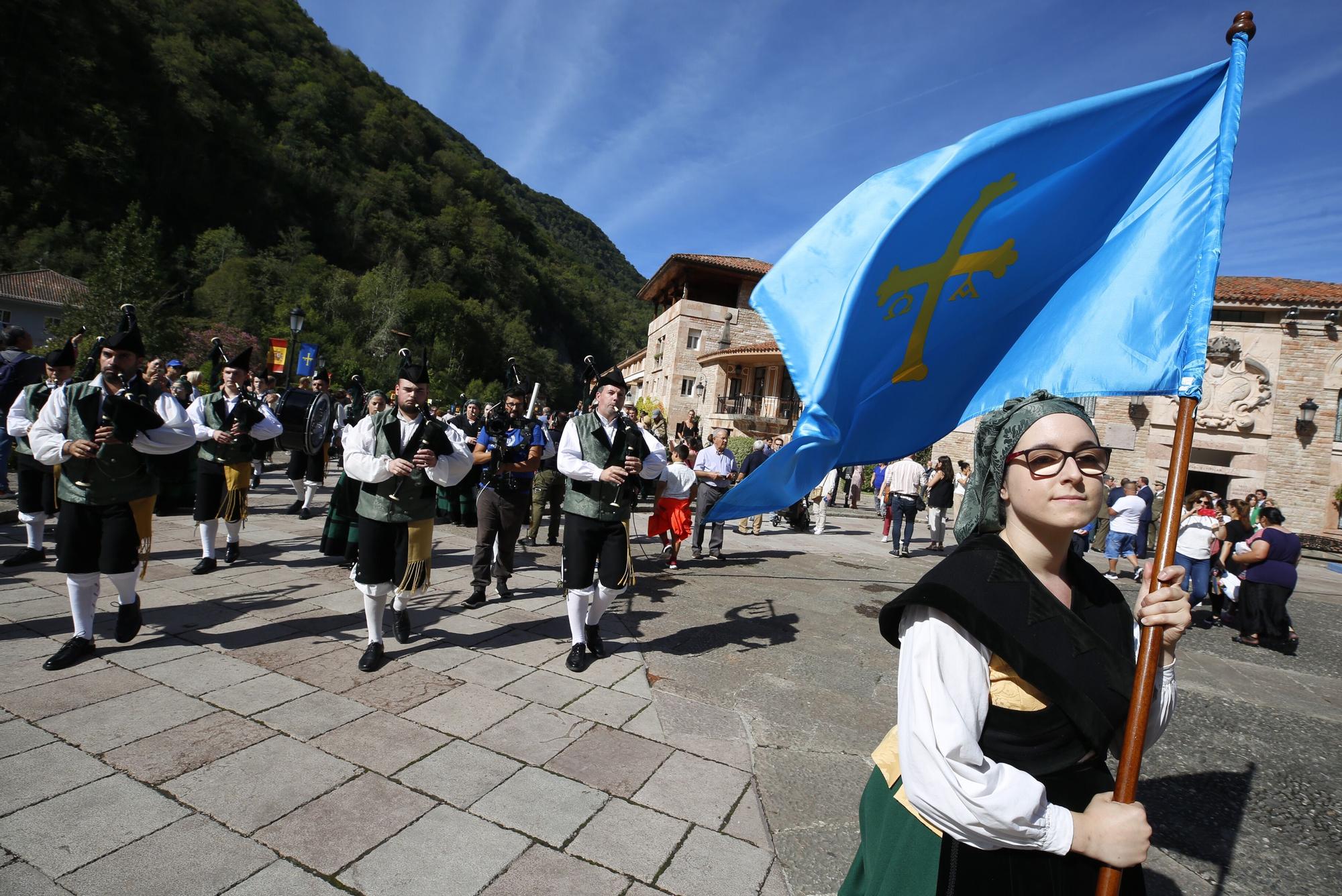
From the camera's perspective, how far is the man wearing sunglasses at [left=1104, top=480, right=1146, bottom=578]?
11.0 metres

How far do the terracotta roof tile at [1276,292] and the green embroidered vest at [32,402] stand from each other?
2960 centimetres

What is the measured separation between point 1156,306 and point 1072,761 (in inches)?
58.1

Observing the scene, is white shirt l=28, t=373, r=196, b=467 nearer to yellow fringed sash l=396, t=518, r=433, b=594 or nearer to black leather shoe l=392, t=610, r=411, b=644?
yellow fringed sash l=396, t=518, r=433, b=594

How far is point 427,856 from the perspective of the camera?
2572mm

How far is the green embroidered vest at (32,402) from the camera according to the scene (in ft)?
18.8

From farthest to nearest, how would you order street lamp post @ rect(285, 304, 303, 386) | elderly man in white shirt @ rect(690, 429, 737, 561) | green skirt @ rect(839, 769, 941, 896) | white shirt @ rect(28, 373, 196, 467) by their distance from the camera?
street lamp post @ rect(285, 304, 303, 386)
elderly man in white shirt @ rect(690, 429, 737, 561)
white shirt @ rect(28, 373, 196, 467)
green skirt @ rect(839, 769, 941, 896)

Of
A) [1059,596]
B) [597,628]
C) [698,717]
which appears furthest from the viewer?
[597,628]

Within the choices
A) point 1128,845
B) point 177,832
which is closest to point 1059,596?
point 1128,845

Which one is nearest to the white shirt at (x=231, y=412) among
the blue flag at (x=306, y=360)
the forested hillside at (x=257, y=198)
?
the blue flag at (x=306, y=360)

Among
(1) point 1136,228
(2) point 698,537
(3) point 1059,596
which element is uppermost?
(1) point 1136,228

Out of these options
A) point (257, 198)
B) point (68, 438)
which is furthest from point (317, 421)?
point (257, 198)

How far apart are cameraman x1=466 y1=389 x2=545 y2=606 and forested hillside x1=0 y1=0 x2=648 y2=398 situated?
60.4 ft

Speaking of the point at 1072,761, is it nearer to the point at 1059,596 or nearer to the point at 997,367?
the point at 1059,596

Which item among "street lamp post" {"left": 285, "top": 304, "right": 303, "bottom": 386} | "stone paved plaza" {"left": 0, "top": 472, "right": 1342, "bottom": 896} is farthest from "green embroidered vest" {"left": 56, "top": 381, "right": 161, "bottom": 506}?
"street lamp post" {"left": 285, "top": 304, "right": 303, "bottom": 386}
